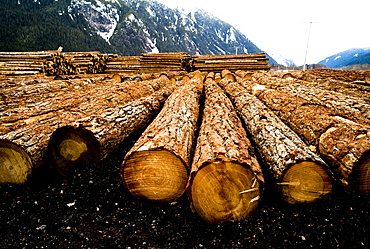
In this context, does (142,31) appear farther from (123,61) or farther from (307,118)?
(307,118)

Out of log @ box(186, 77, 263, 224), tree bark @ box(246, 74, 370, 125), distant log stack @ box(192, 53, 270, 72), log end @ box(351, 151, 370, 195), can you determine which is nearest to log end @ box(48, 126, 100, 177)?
log @ box(186, 77, 263, 224)

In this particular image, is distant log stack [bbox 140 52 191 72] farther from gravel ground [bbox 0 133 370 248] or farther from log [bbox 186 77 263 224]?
log [bbox 186 77 263 224]

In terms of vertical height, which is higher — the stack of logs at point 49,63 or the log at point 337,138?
the stack of logs at point 49,63

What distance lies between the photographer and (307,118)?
10.00 ft

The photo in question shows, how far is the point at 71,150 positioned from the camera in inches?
103

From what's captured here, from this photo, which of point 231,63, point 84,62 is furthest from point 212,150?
point 84,62

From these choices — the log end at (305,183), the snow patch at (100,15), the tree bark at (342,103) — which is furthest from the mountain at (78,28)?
the log end at (305,183)

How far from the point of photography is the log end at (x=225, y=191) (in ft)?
6.18

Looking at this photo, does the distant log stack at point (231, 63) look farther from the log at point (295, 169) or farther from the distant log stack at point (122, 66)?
the log at point (295, 169)

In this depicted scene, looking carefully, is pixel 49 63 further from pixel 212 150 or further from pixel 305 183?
pixel 305 183

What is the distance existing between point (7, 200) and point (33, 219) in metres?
0.59

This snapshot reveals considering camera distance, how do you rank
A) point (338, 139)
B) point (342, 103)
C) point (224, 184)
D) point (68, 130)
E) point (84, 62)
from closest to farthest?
point (224, 184) → point (338, 139) → point (68, 130) → point (342, 103) → point (84, 62)

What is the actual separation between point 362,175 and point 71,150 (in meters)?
3.56

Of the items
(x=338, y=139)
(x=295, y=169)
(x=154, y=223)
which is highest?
(x=338, y=139)
